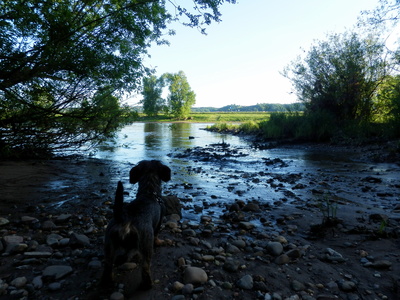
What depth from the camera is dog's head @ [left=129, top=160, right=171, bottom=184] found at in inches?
194

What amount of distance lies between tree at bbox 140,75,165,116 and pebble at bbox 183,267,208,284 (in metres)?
7.55

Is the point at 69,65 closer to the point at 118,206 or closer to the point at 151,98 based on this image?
the point at 151,98

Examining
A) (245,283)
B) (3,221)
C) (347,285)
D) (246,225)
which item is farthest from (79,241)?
(347,285)

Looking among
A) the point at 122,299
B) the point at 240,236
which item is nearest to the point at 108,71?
the point at 240,236

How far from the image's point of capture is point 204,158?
52.0 ft

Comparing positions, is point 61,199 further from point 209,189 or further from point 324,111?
point 324,111

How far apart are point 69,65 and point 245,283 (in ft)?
25.4

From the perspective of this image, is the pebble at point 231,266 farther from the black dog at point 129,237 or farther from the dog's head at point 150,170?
the dog's head at point 150,170

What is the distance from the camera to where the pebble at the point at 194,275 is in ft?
11.5

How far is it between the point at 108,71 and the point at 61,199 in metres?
4.53

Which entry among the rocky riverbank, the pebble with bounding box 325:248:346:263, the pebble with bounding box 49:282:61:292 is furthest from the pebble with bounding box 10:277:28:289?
the pebble with bounding box 325:248:346:263

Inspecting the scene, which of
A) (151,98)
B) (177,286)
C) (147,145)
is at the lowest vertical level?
(147,145)

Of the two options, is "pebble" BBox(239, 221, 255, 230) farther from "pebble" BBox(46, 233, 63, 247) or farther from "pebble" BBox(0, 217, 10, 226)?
"pebble" BBox(0, 217, 10, 226)

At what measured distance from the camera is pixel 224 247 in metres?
4.57
